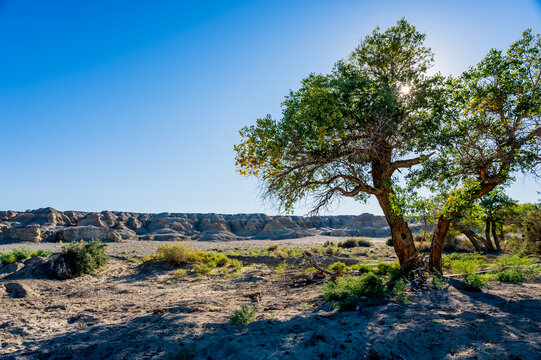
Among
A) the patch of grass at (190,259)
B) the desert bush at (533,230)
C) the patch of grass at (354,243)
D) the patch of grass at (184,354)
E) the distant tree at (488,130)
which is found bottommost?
the patch of grass at (354,243)

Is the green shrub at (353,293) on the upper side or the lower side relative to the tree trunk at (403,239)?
lower

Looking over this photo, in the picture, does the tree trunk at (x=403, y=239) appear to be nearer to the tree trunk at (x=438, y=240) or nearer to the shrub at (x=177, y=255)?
the tree trunk at (x=438, y=240)

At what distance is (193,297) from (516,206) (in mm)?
21643

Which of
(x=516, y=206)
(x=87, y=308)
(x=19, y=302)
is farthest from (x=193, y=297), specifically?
(x=516, y=206)

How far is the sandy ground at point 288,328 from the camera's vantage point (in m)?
3.89

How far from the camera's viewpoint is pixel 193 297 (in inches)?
338

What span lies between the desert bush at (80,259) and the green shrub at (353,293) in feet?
36.6

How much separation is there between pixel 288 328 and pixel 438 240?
604 centimetres

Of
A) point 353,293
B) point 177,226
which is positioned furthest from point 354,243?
point 177,226

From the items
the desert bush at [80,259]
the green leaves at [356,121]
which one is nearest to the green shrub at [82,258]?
the desert bush at [80,259]

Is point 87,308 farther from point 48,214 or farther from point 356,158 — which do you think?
point 48,214

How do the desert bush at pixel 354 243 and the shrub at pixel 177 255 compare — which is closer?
the shrub at pixel 177 255

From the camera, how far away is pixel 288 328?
4758mm

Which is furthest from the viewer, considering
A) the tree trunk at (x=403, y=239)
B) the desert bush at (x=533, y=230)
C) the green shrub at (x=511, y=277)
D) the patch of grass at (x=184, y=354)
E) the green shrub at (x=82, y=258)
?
the desert bush at (x=533, y=230)
